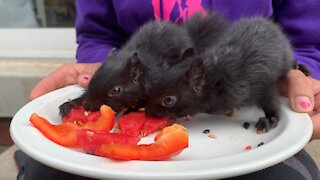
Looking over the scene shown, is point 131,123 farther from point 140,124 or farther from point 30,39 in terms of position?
point 30,39

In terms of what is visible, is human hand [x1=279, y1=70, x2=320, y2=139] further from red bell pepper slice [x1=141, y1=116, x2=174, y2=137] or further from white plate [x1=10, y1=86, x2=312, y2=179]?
red bell pepper slice [x1=141, y1=116, x2=174, y2=137]

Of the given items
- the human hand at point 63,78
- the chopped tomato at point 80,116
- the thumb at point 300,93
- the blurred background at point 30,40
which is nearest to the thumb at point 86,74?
the human hand at point 63,78

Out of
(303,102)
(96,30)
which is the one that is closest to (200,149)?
(303,102)

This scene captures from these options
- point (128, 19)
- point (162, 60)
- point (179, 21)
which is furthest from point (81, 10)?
point (162, 60)

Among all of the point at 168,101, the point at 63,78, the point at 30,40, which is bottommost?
the point at 30,40

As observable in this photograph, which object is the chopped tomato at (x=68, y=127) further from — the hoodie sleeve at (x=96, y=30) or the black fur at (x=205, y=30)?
the hoodie sleeve at (x=96, y=30)

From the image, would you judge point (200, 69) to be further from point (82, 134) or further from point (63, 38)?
point (63, 38)

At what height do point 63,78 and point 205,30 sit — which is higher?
point 205,30
